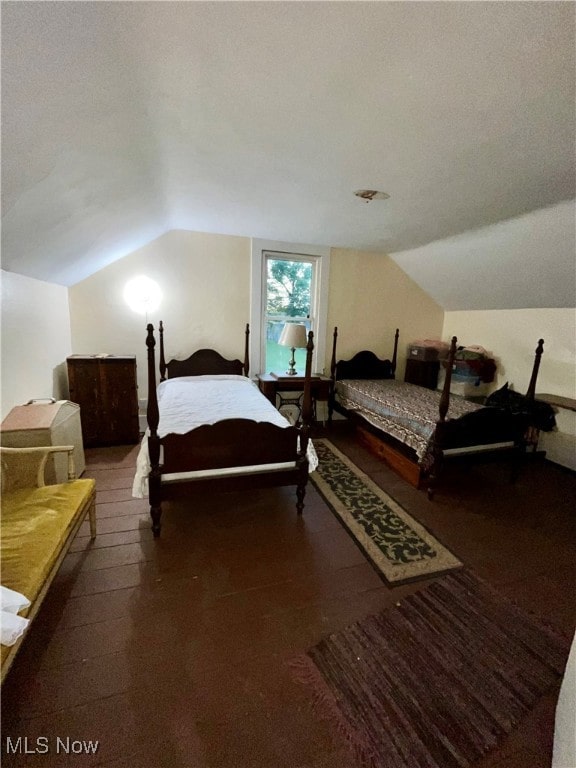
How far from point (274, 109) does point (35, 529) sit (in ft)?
7.31

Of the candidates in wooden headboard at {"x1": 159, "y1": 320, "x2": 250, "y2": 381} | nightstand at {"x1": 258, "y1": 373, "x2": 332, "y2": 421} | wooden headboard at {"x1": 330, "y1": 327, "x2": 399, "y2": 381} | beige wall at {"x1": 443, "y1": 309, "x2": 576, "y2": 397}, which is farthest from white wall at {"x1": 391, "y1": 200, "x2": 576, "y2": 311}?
wooden headboard at {"x1": 159, "y1": 320, "x2": 250, "y2": 381}

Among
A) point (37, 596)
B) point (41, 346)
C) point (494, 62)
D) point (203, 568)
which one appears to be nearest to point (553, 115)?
point (494, 62)

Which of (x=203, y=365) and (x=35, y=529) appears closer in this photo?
(x=35, y=529)

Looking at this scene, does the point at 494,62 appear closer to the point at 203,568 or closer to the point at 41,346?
the point at 203,568

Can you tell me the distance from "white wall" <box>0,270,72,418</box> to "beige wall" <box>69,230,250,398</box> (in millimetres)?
227

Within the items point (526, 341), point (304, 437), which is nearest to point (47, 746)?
point (304, 437)

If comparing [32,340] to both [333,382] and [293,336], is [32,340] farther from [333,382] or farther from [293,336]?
[333,382]

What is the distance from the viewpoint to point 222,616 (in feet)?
5.08

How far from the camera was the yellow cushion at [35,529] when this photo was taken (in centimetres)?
126

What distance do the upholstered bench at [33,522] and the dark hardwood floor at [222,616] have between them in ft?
0.89

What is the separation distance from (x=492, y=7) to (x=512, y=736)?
242cm

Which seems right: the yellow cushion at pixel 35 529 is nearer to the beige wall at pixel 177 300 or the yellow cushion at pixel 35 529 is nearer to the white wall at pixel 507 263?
the beige wall at pixel 177 300

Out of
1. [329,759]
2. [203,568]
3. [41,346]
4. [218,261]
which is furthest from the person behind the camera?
[218,261]

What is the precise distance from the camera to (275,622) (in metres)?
1.53
